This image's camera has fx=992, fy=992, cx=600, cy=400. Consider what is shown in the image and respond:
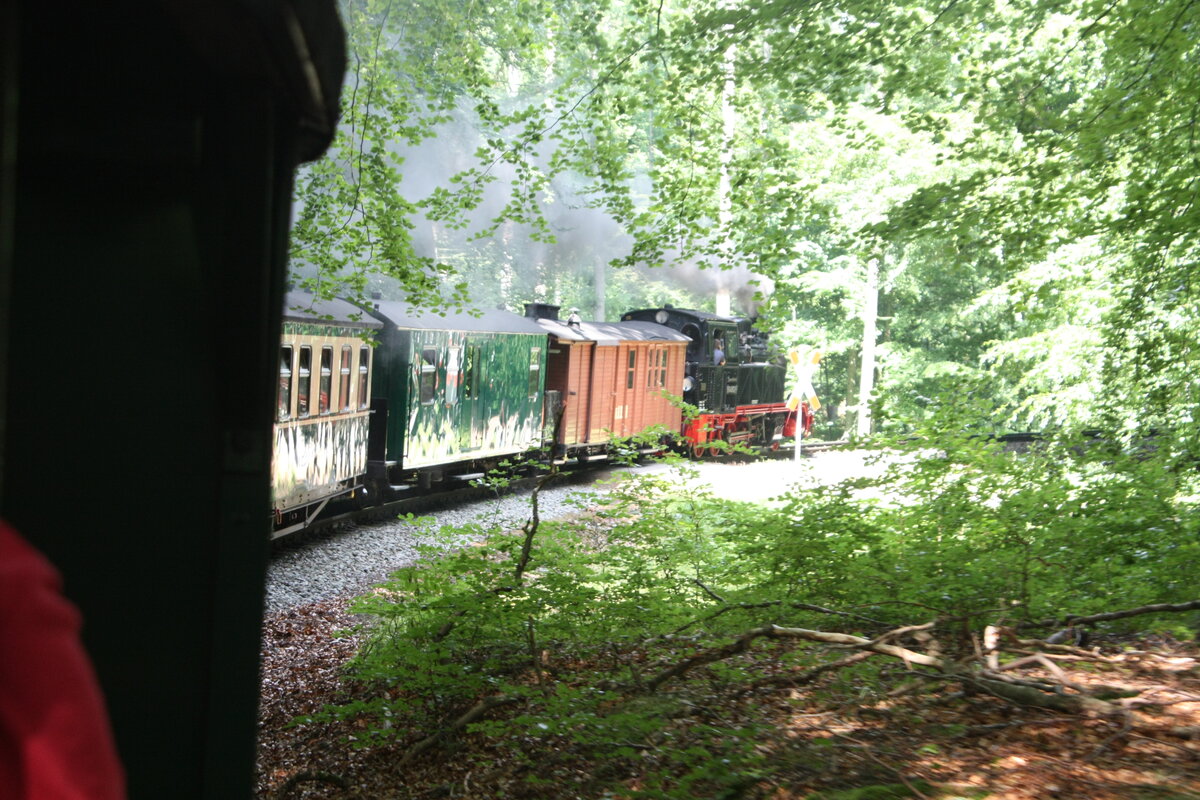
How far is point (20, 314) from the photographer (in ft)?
4.43

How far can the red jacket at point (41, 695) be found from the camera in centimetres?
72

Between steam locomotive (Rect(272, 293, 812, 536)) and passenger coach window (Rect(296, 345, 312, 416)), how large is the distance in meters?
Answer: 0.01

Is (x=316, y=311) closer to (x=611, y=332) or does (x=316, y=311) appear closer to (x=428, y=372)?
(x=428, y=372)

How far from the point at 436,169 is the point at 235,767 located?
1005 inches

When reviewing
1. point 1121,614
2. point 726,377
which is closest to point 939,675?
point 1121,614

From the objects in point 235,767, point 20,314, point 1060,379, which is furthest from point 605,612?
point 1060,379

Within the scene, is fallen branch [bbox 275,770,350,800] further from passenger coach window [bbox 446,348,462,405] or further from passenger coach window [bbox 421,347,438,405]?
passenger coach window [bbox 446,348,462,405]

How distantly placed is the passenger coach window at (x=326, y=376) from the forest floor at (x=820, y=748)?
4.79m

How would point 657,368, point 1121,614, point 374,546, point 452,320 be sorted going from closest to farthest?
point 1121,614 → point 374,546 → point 452,320 → point 657,368

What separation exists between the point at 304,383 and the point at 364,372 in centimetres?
195

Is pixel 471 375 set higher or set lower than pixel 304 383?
higher

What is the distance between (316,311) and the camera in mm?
10727

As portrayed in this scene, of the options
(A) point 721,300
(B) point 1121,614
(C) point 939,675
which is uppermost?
(A) point 721,300

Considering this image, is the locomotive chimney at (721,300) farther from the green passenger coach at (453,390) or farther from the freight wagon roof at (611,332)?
the green passenger coach at (453,390)
